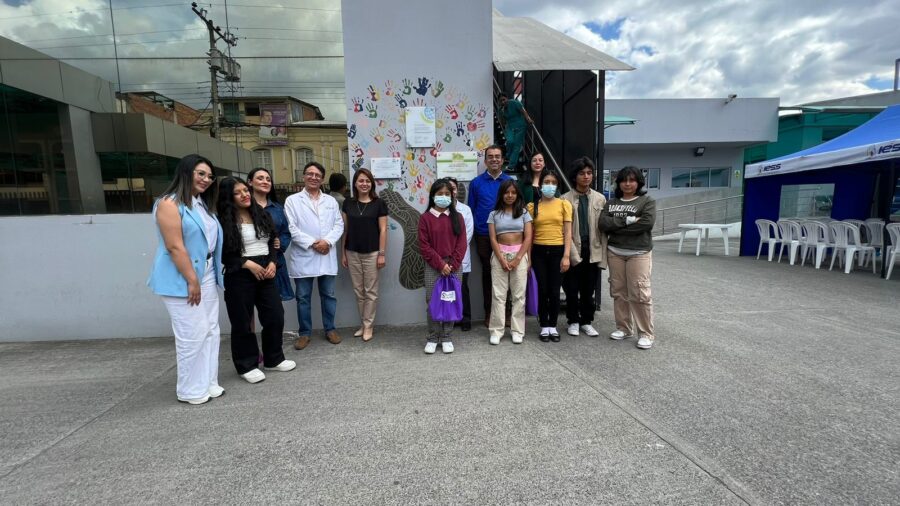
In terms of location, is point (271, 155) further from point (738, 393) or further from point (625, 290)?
point (738, 393)

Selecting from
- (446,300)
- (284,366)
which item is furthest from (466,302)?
(284,366)

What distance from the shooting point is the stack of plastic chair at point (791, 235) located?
8836 millimetres

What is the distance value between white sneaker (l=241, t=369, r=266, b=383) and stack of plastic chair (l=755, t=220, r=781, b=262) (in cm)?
1043

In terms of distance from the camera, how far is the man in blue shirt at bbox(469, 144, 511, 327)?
444 cm

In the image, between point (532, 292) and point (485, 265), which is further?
A: point (485, 265)

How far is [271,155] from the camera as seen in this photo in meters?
4.88

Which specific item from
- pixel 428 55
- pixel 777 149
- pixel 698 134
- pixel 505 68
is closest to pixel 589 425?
pixel 505 68

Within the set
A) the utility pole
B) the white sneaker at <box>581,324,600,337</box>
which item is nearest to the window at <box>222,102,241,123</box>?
the utility pole

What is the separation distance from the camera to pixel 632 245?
4.05 m

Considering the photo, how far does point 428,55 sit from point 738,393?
4213 millimetres

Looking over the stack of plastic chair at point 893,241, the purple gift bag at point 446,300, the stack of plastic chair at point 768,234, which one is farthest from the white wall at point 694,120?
the purple gift bag at point 446,300

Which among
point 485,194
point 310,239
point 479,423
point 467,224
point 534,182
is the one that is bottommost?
point 479,423

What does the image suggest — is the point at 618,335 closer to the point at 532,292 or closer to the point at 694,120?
the point at 532,292

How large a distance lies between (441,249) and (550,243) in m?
1.06
